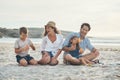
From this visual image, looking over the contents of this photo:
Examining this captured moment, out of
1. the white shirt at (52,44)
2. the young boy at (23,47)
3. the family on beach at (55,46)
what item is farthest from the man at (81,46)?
the young boy at (23,47)

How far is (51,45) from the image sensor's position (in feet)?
35.6

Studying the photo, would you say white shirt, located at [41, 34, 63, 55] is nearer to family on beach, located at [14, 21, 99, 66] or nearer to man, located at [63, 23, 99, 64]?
family on beach, located at [14, 21, 99, 66]

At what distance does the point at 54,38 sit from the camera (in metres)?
10.9

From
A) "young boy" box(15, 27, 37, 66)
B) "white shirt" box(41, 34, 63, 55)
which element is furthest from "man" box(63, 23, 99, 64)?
"young boy" box(15, 27, 37, 66)

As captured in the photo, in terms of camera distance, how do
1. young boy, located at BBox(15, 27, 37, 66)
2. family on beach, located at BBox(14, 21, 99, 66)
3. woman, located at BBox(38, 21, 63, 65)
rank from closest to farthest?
1. young boy, located at BBox(15, 27, 37, 66)
2. family on beach, located at BBox(14, 21, 99, 66)
3. woman, located at BBox(38, 21, 63, 65)

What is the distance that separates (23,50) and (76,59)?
4.66 feet

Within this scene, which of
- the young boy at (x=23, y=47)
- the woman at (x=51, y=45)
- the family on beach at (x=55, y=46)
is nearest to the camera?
the young boy at (x=23, y=47)

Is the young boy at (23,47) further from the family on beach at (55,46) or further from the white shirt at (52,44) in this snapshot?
the white shirt at (52,44)

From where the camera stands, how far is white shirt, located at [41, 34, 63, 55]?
10.8 m

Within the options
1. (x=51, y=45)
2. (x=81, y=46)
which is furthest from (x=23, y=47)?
(x=81, y=46)

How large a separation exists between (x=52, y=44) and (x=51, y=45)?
0.12ft

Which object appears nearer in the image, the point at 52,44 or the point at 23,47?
the point at 23,47

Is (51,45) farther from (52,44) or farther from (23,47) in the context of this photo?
(23,47)

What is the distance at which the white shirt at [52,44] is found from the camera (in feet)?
35.4
